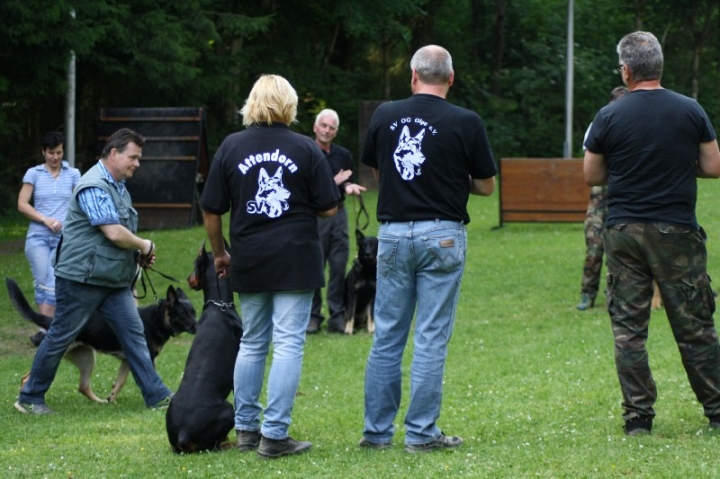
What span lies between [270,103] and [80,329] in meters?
2.82

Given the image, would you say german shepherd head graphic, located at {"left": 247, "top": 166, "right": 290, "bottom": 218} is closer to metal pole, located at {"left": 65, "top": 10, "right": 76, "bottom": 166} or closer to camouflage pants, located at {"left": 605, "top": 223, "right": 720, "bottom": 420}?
camouflage pants, located at {"left": 605, "top": 223, "right": 720, "bottom": 420}

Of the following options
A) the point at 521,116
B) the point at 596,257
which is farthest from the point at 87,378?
the point at 521,116

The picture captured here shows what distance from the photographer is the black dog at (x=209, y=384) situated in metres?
5.90

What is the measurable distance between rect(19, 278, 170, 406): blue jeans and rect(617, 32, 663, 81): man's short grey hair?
3849 mm

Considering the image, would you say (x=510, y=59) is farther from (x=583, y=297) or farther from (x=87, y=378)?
(x=87, y=378)

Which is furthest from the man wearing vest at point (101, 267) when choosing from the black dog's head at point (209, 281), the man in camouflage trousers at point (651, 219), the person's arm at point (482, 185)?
the man in camouflage trousers at point (651, 219)

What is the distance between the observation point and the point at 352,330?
11250 mm

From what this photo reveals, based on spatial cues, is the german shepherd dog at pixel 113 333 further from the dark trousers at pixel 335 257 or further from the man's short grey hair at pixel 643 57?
the man's short grey hair at pixel 643 57

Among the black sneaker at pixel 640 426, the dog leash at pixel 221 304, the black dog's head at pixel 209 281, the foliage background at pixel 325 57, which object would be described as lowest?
the black sneaker at pixel 640 426

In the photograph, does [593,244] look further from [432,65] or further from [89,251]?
[432,65]

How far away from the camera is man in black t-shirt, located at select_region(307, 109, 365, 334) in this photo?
10273mm

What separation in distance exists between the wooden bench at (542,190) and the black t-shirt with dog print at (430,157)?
513 inches

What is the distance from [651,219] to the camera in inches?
222

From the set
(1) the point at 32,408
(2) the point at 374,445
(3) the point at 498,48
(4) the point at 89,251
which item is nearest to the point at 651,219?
(2) the point at 374,445
